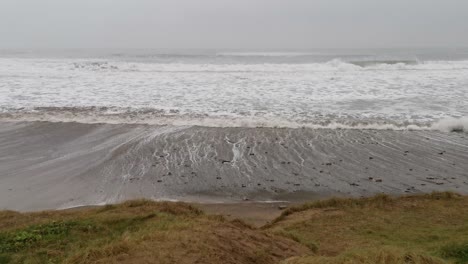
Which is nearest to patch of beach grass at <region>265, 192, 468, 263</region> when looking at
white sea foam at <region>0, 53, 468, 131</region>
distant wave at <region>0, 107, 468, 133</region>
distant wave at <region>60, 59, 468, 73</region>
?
distant wave at <region>0, 107, 468, 133</region>

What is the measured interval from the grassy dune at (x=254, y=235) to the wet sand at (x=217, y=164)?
1536 mm

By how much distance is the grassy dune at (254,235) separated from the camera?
11.3ft

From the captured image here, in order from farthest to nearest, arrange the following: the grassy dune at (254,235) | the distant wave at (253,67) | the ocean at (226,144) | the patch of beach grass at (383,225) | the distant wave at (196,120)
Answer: the distant wave at (253,67) → the distant wave at (196,120) → the ocean at (226,144) → the patch of beach grass at (383,225) → the grassy dune at (254,235)

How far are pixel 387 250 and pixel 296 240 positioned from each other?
1474mm

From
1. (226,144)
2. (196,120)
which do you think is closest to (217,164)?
(226,144)

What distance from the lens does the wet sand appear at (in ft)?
25.6

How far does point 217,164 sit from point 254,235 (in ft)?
16.7

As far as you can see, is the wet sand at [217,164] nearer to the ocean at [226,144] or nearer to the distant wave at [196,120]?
the ocean at [226,144]

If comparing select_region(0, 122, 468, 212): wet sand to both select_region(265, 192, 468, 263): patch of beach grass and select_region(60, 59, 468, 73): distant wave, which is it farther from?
select_region(60, 59, 468, 73): distant wave

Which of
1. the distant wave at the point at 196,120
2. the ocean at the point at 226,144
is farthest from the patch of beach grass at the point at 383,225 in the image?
the distant wave at the point at 196,120

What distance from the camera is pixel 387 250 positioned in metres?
3.35

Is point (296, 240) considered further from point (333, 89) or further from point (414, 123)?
point (333, 89)

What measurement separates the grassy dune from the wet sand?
1.54m

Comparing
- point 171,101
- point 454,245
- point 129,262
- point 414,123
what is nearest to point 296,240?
point 454,245
